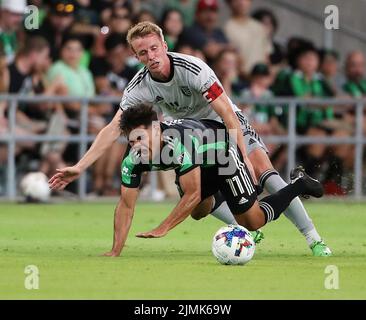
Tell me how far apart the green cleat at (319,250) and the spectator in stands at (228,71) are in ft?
25.6

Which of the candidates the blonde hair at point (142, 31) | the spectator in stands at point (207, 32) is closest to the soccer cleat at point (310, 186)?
the blonde hair at point (142, 31)

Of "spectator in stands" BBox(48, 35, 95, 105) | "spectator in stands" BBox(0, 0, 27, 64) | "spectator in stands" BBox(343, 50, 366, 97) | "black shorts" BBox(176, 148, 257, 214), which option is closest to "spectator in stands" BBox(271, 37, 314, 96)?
"spectator in stands" BBox(343, 50, 366, 97)

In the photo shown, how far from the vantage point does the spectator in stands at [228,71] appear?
63.8ft

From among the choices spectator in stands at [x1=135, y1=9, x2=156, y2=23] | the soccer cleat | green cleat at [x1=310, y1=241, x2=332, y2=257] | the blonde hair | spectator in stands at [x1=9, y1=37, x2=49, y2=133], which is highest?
spectator in stands at [x1=135, y1=9, x2=156, y2=23]

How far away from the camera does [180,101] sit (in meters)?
11.6

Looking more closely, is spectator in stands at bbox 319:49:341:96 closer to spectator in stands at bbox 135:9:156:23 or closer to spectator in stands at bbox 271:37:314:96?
spectator in stands at bbox 271:37:314:96

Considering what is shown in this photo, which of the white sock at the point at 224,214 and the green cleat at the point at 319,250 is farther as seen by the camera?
the white sock at the point at 224,214

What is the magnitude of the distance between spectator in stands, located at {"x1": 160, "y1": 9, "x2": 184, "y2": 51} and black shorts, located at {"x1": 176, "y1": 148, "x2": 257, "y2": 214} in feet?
28.0

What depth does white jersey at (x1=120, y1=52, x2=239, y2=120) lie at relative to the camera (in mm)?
11203
